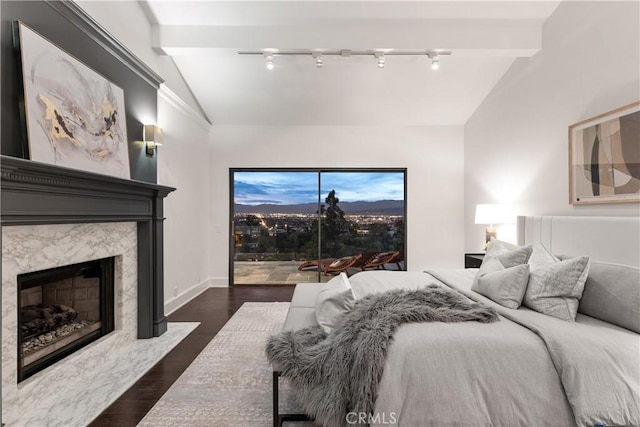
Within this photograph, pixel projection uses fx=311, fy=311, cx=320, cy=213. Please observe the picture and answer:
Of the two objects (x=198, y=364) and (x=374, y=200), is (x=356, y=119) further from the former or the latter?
(x=198, y=364)

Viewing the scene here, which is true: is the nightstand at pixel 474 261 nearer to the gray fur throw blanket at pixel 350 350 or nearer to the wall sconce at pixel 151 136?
the gray fur throw blanket at pixel 350 350

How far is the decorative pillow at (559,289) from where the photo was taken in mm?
1839

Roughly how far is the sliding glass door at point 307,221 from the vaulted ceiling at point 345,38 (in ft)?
5.08

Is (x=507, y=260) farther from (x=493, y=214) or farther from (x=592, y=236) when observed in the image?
(x=493, y=214)

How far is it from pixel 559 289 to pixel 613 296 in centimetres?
26

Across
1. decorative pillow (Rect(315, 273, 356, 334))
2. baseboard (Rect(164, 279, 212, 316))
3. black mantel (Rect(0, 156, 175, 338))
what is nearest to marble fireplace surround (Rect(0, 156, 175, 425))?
black mantel (Rect(0, 156, 175, 338))

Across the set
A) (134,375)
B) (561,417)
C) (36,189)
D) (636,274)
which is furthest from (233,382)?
(636,274)

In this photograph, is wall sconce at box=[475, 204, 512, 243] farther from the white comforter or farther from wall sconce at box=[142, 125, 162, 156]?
wall sconce at box=[142, 125, 162, 156]

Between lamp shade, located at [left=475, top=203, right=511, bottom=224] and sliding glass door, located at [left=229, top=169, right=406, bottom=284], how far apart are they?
5.00 feet

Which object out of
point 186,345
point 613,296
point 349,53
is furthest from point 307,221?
point 613,296

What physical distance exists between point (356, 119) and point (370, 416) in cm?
431

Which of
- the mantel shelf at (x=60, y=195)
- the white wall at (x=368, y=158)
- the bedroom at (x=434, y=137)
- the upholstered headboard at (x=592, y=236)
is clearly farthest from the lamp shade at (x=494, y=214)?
the mantel shelf at (x=60, y=195)

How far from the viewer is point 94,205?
7.47 ft

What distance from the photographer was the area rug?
1843 mm
